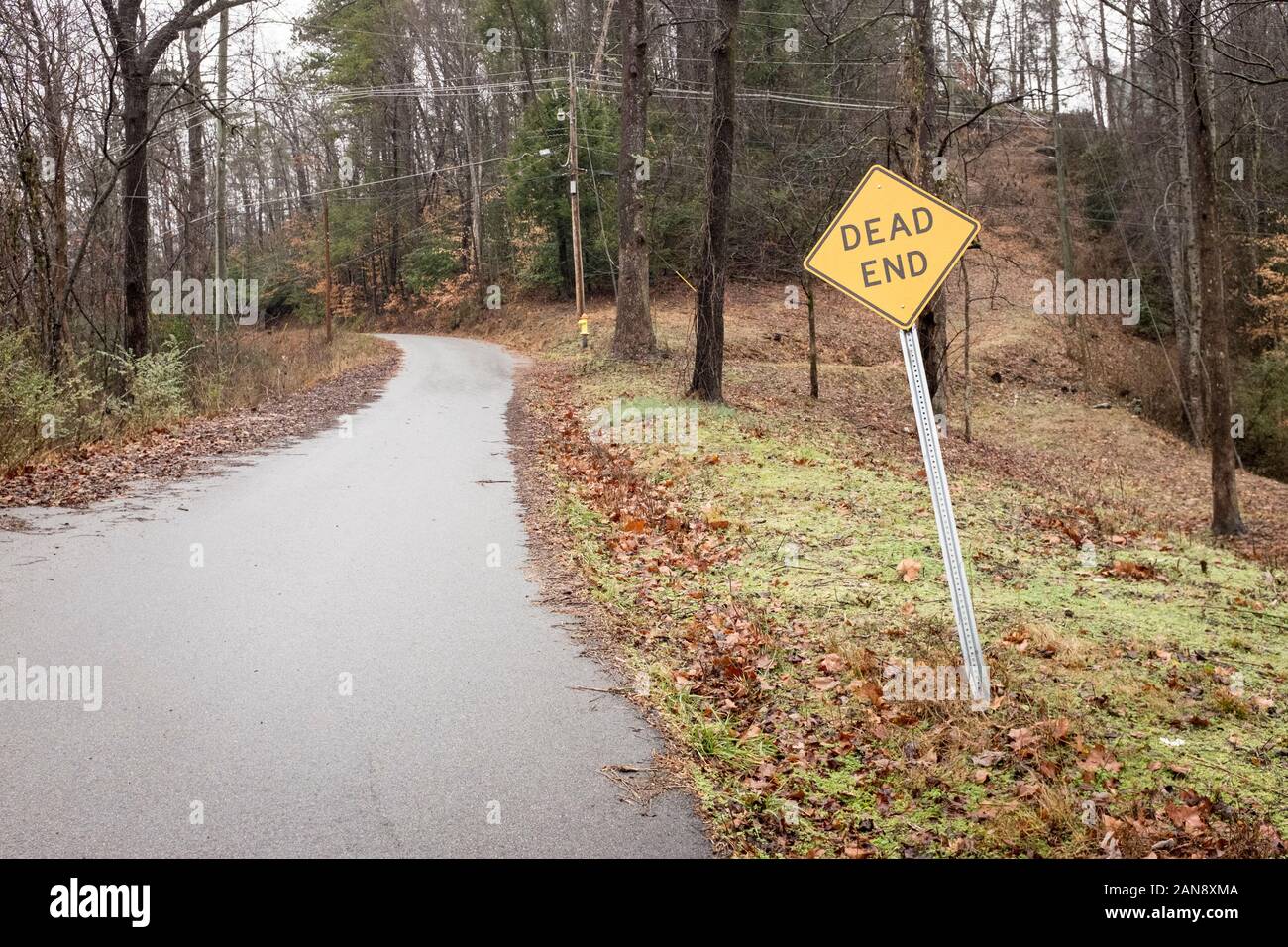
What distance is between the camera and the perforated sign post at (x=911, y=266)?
5.36m

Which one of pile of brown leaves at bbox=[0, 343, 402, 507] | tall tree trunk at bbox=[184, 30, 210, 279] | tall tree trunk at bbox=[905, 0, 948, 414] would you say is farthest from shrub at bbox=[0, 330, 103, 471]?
tall tree trunk at bbox=[184, 30, 210, 279]

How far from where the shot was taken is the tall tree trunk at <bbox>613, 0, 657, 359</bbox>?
21391 millimetres

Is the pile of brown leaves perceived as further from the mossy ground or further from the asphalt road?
the mossy ground

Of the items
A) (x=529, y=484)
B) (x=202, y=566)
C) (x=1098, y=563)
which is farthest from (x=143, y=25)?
(x=1098, y=563)

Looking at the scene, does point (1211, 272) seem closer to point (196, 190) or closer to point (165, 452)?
point (165, 452)

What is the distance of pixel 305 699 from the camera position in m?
5.55

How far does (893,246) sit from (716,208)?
11.5 metres

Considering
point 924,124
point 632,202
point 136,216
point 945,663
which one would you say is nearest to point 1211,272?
point 924,124

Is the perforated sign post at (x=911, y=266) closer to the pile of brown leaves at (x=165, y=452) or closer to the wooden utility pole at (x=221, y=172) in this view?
the pile of brown leaves at (x=165, y=452)

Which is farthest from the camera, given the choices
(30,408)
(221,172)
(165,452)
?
(221,172)

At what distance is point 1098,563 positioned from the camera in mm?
8734

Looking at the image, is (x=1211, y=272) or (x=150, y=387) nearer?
(x=1211, y=272)

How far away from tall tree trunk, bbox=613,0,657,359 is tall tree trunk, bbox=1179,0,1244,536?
11311 millimetres

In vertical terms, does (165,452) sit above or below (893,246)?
below
